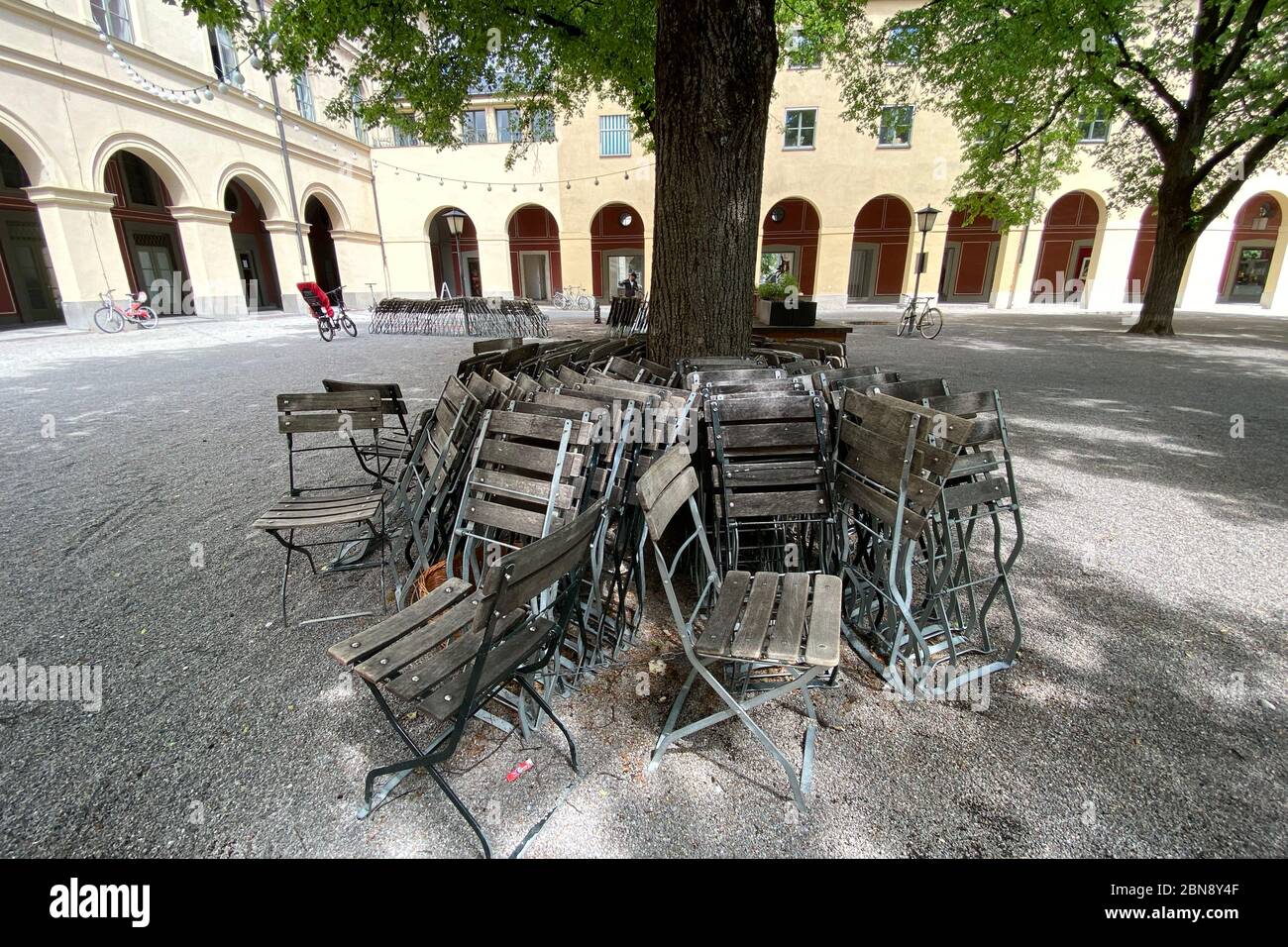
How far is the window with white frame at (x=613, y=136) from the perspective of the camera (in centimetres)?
2091

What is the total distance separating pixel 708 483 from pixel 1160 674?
6.22ft

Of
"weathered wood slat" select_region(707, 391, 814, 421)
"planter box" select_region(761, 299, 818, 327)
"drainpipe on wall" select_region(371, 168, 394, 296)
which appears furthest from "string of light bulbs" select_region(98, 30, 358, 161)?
"weathered wood slat" select_region(707, 391, 814, 421)

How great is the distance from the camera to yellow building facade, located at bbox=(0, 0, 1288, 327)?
13.6m

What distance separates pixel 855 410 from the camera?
7.63ft

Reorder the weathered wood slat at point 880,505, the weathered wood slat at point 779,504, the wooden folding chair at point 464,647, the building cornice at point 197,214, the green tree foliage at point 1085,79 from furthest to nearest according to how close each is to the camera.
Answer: the building cornice at point 197,214
the green tree foliage at point 1085,79
the weathered wood slat at point 779,504
the weathered wood slat at point 880,505
the wooden folding chair at point 464,647

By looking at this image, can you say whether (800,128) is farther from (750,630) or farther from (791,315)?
(750,630)

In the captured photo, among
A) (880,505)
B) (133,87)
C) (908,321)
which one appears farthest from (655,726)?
(133,87)

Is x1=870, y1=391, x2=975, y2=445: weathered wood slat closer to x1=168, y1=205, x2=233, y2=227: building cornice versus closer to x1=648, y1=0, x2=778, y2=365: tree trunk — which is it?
x1=648, y1=0, x2=778, y2=365: tree trunk

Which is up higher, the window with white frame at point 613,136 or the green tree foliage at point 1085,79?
the window with white frame at point 613,136

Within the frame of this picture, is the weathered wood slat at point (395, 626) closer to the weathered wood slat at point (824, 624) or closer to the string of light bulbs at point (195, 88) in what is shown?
the weathered wood slat at point (824, 624)

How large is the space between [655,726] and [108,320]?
18.1 meters

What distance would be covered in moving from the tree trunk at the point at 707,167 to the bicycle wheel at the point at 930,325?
1138cm

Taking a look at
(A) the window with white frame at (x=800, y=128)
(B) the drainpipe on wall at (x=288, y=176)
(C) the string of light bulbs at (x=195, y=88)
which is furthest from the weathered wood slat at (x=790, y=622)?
(B) the drainpipe on wall at (x=288, y=176)
